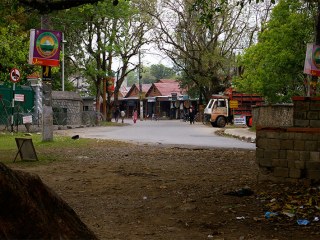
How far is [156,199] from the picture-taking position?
23.7 ft

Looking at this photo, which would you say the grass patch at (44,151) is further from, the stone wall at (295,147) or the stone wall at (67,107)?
the stone wall at (67,107)

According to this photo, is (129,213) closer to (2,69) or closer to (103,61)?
(2,69)

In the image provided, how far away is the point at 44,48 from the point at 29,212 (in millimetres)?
13914

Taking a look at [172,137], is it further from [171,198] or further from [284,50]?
[171,198]

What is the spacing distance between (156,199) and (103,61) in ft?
121

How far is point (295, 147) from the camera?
290 inches

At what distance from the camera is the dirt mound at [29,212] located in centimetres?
267

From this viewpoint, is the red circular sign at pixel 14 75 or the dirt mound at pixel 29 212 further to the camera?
the red circular sign at pixel 14 75

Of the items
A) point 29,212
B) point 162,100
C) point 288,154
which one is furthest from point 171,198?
point 162,100

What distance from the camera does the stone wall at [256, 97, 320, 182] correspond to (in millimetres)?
7230

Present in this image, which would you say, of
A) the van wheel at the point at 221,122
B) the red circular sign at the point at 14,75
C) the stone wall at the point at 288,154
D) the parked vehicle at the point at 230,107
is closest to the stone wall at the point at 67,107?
the parked vehicle at the point at 230,107

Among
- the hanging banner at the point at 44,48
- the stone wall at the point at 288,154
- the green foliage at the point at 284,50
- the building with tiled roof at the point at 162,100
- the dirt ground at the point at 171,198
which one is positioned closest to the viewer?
the dirt ground at the point at 171,198

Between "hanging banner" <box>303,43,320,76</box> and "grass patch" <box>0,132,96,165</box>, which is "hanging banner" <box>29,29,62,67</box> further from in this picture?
"hanging banner" <box>303,43,320,76</box>

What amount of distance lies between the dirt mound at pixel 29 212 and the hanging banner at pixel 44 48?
44.0ft
